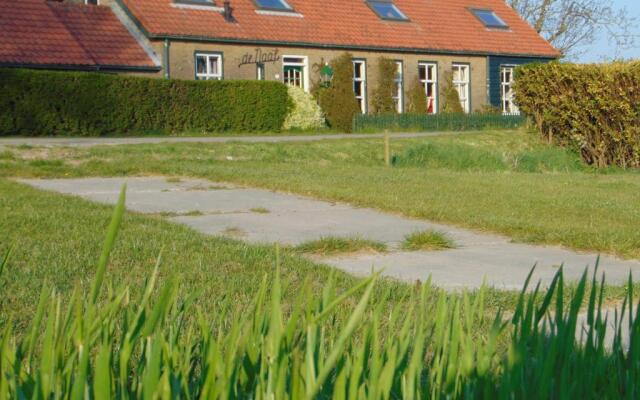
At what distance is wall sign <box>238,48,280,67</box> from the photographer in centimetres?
3103

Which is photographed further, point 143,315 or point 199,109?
point 199,109

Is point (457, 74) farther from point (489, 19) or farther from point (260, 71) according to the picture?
point (260, 71)

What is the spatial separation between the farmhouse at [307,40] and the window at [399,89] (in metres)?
0.04

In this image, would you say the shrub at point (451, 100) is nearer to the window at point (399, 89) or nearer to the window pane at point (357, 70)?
the window at point (399, 89)

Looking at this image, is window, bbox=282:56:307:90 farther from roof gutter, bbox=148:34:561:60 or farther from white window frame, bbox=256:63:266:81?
white window frame, bbox=256:63:266:81

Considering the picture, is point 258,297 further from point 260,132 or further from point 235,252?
point 260,132

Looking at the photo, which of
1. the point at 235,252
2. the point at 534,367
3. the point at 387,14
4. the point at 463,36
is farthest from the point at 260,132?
the point at 534,367

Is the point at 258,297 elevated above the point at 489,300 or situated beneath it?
elevated above

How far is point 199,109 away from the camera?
26734 millimetres

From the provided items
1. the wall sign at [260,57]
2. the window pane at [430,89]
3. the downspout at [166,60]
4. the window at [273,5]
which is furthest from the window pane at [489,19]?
the downspout at [166,60]

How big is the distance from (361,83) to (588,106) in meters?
17.8

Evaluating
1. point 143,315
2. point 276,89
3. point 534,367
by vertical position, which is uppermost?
point 276,89

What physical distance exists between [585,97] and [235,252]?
12706 mm

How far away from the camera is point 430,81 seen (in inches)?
1435
